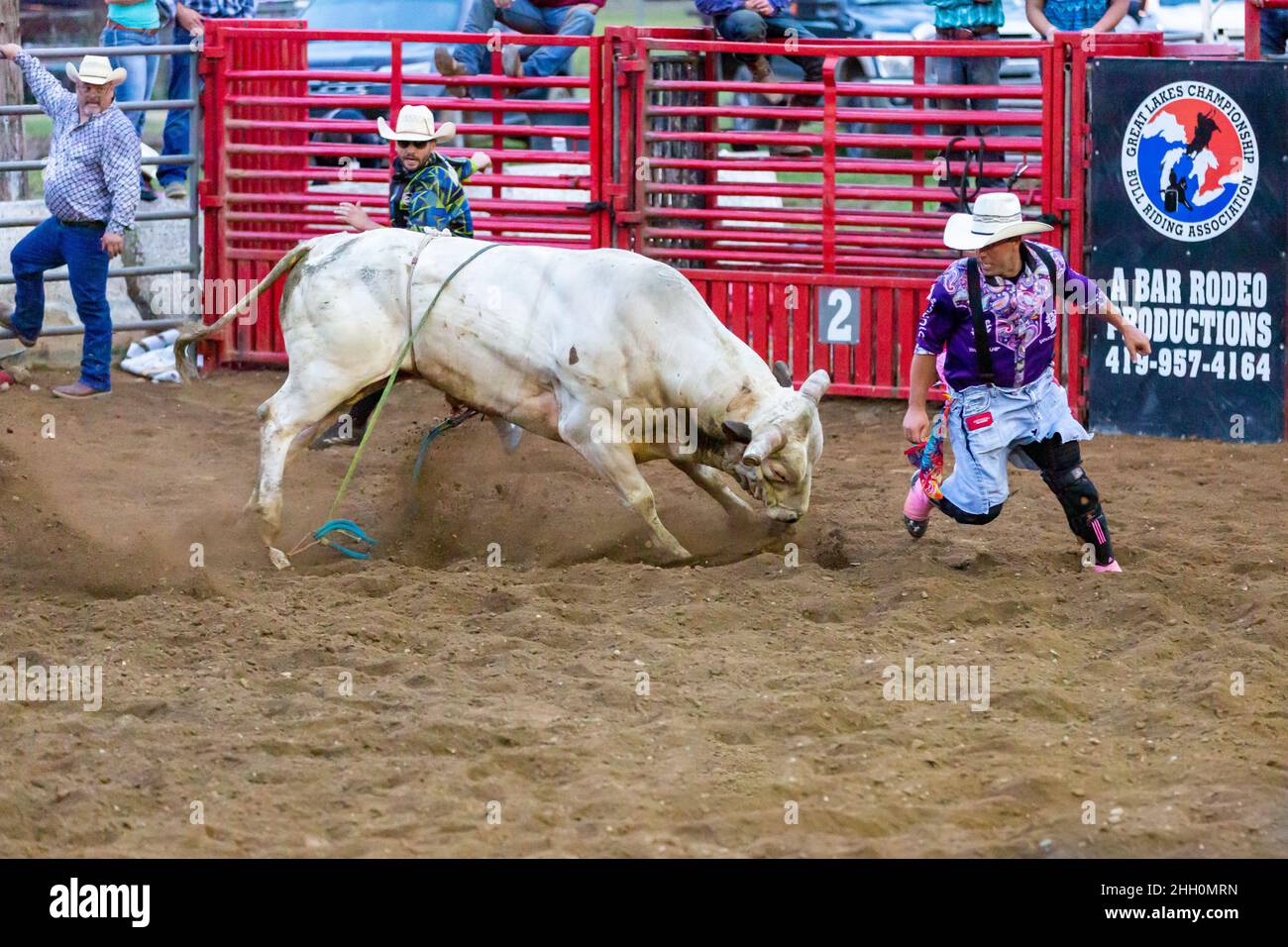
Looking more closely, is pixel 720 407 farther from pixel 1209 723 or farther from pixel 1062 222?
pixel 1062 222

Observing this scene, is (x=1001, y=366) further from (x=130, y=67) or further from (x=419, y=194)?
(x=130, y=67)

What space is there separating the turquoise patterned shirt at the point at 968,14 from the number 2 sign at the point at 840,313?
194 cm

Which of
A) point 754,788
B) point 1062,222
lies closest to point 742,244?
point 1062,222

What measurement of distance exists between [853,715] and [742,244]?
6090 millimetres

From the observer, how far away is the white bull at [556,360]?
273 inches

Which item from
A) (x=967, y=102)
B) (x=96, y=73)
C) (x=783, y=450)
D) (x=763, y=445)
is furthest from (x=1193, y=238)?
(x=96, y=73)

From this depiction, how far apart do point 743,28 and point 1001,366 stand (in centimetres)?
539

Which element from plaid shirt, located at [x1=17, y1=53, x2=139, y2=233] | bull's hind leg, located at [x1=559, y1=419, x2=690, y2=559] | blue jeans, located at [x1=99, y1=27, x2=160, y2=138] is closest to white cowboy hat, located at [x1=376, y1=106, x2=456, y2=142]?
bull's hind leg, located at [x1=559, y1=419, x2=690, y2=559]

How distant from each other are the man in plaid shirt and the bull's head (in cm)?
472

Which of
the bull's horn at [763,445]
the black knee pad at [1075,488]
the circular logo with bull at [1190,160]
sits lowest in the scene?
the black knee pad at [1075,488]

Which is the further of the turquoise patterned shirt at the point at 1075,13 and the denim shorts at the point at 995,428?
the turquoise patterned shirt at the point at 1075,13

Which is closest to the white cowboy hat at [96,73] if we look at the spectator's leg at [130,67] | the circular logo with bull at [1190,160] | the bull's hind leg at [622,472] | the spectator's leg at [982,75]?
the spectator's leg at [130,67]

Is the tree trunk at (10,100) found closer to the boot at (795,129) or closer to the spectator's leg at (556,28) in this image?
the spectator's leg at (556,28)

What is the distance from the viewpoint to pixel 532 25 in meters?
12.7
